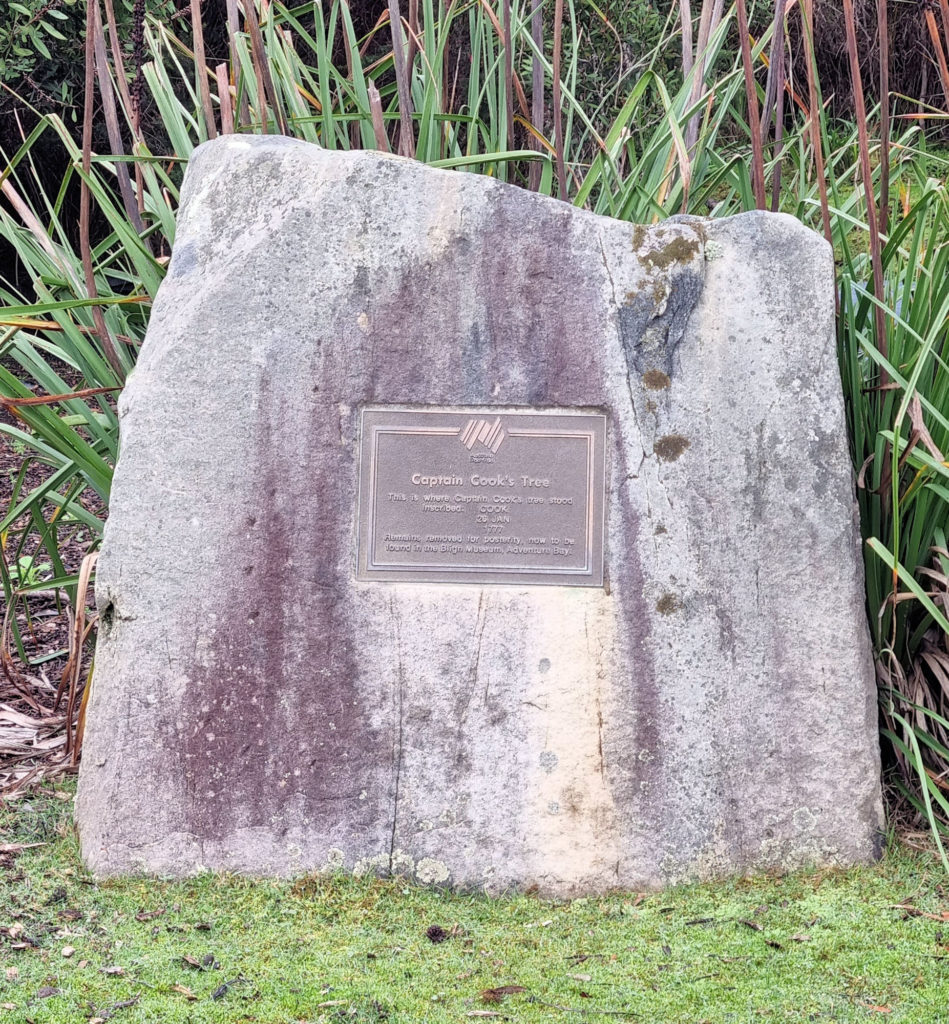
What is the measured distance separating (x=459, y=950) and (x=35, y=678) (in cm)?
243

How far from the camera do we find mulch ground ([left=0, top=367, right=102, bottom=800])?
3340 mm

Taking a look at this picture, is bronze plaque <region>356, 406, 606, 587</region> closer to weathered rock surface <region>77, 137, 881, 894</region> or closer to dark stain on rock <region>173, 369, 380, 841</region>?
weathered rock surface <region>77, 137, 881, 894</region>

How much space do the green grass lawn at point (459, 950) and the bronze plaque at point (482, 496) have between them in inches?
31.0

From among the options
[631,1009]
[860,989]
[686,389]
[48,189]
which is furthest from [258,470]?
[48,189]

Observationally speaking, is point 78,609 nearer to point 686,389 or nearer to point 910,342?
point 686,389

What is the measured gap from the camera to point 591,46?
5957mm

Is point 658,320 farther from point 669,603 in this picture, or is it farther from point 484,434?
point 669,603

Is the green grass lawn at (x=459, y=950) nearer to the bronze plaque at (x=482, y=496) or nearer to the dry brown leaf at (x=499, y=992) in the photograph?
the dry brown leaf at (x=499, y=992)

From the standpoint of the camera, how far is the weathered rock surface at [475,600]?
8.80 feet

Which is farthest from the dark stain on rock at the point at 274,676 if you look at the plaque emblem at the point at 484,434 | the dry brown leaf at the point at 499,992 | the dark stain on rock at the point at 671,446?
the dark stain on rock at the point at 671,446

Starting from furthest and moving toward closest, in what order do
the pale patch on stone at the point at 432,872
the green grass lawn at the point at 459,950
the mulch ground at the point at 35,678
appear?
the mulch ground at the point at 35,678 < the pale patch on stone at the point at 432,872 < the green grass lawn at the point at 459,950

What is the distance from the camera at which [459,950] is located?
241 cm

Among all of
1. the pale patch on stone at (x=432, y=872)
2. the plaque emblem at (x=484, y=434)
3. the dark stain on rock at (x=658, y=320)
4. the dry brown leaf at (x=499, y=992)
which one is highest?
the dark stain on rock at (x=658, y=320)

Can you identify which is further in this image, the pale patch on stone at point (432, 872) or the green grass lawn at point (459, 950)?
the pale patch on stone at point (432, 872)
